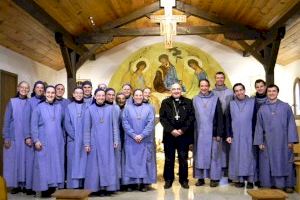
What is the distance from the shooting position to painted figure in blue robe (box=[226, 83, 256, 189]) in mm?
7148

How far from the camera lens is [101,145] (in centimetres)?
663

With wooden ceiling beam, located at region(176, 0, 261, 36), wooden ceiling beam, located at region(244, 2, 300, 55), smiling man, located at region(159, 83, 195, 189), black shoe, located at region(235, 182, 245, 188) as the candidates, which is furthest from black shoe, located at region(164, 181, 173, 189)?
wooden ceiling beam, located at region(176, 0, 261, 36)

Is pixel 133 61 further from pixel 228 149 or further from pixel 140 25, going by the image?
pixel 228 149

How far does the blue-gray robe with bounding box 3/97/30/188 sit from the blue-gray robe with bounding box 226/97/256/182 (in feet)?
11.2

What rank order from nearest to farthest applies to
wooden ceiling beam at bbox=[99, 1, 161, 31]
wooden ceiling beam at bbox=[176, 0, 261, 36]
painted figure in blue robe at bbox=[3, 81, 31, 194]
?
painted figure in blue robe at bbox=[3, 81, 31, 194] < wooden ceiling beam at bbox=[176, 0, 261, 36] < wooden ceiling beam at bbox=[99, 1, 161, 31]

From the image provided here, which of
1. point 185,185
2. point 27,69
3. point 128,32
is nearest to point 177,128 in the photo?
point 185,185

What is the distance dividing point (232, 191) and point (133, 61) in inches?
307

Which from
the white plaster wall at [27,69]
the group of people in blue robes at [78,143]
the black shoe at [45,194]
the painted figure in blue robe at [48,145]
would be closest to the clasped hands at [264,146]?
the group of people in blue robes at [78,143]

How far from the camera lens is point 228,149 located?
7.46 metres

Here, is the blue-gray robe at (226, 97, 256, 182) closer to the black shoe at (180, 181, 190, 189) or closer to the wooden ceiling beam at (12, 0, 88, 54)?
the black shoe at (180, 181, 190, 189)

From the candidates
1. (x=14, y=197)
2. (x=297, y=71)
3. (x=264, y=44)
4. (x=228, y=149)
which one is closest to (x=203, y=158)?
(x=228, y=149)

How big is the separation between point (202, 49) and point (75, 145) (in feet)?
26.8

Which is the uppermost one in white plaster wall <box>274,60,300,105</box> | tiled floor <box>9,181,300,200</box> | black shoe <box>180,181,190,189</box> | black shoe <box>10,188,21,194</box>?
white plaster wall <box>274,60,300,105</box>

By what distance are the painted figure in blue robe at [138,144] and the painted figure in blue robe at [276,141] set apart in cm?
176
